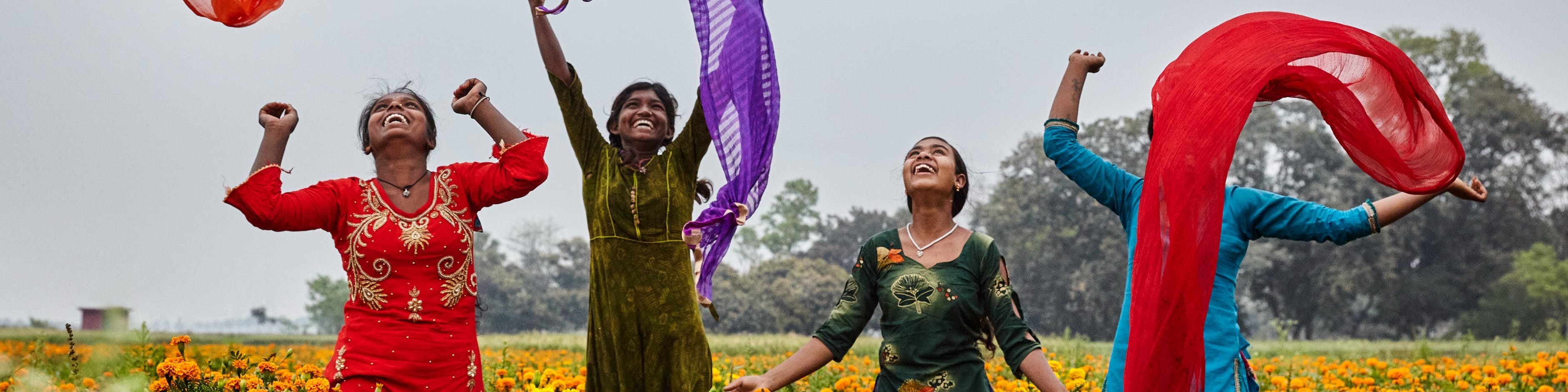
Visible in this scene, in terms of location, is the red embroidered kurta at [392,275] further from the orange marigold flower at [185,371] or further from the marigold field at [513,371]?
the orange marigold flower at [185,371]

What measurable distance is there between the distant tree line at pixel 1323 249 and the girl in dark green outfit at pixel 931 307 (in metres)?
32.5

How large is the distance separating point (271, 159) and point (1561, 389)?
6023mm

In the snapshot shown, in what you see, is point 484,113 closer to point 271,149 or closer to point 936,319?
point 271,149

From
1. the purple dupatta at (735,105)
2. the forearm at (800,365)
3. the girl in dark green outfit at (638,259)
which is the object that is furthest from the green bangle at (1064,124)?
the girl in dark green outfit at (638,259)

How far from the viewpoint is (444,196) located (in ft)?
11.4

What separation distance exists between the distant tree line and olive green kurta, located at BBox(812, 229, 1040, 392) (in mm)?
32546

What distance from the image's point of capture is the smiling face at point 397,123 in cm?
353

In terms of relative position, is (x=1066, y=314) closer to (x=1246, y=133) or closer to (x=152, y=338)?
(x=1246, y=133)

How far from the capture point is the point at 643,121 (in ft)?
13.3

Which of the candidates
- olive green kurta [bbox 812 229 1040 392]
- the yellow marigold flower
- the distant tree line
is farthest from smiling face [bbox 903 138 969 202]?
the distant tree line

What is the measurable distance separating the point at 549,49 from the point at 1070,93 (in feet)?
5.47

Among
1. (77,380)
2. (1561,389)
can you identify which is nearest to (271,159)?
(77,380)

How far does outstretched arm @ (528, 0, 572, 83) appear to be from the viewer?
383 centimetres

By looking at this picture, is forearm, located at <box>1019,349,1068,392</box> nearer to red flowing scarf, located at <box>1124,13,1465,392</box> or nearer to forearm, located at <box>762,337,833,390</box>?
forearm, located at <box>762,337,833,390</box>
